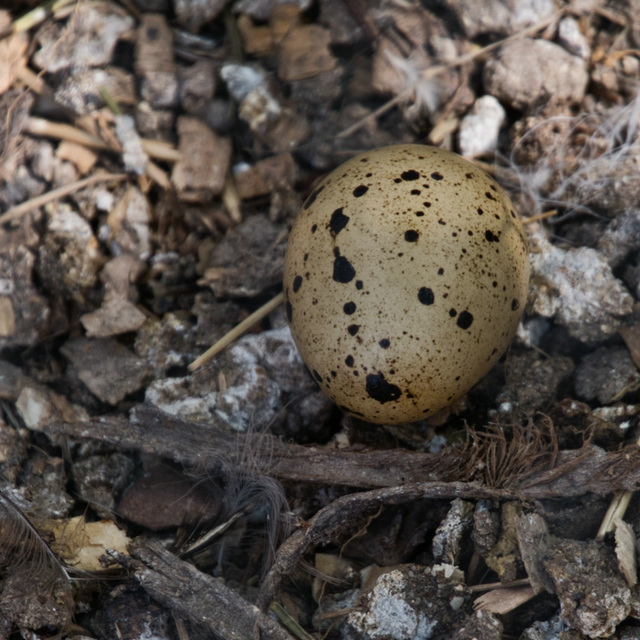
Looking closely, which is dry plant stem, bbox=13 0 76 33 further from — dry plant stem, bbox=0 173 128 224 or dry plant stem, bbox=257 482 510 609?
dry plant stem, bbox=257 482 510 609

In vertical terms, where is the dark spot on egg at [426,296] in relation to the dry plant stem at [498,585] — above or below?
above

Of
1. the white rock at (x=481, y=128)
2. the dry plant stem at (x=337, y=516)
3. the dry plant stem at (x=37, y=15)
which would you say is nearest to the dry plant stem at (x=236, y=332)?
the dry plant stem at (x=337, y=516)

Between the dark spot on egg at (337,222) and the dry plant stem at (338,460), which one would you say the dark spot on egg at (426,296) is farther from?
the dry plant stem at (338,460)

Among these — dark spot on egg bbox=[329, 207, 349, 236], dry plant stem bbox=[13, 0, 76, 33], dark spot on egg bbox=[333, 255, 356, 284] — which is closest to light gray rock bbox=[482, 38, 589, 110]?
dark spot on egg bbox=[329, 207, 349, 236]

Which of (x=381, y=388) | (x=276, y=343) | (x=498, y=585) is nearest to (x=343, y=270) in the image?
(x=381, y=388)

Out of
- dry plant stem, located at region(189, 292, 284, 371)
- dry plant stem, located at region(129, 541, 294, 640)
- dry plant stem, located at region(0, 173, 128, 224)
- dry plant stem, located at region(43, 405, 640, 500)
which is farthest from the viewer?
dry plant stem, located at region(0, 173, 128, 224)

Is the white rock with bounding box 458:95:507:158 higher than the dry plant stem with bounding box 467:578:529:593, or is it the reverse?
the white rock with bounding box 458:95:507:158
